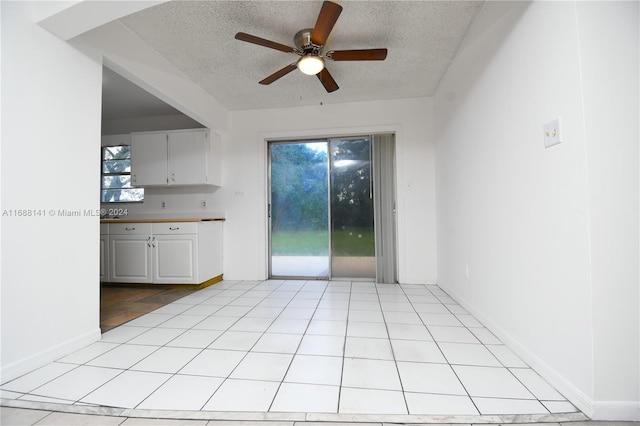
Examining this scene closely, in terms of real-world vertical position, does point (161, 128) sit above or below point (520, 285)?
above

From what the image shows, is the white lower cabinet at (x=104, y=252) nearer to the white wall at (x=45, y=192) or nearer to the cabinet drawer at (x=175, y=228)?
the cabinet drawer at (x=175, y=228)

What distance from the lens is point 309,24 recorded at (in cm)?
215

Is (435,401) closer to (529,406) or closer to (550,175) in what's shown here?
(529,406)

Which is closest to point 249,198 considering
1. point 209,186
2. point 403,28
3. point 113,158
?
point 209,186

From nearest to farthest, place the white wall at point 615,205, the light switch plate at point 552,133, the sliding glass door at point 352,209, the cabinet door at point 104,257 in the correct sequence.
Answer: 1. the white wall at point 615,205
2. the light switch plate at point 552,133
3. the cabinet door at point 104,257
4. the sliding glass door at point 352,209

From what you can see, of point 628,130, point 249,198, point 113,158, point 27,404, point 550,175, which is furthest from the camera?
point 113,158

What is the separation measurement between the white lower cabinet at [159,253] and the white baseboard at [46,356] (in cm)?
143

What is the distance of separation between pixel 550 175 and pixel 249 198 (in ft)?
11.1

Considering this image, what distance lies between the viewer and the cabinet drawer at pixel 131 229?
342 centimetres

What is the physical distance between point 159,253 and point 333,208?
2400 mm

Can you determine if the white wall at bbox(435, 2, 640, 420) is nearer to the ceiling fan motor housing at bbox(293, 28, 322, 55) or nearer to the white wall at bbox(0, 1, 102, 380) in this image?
the ceiling fan motor housing at bbox(293, 28, 322, 55)

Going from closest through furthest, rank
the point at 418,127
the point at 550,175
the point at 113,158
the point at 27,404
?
1. the point at 27,404
2. the point at 550,175
3. the point at 418,127
4. the point at 113,158

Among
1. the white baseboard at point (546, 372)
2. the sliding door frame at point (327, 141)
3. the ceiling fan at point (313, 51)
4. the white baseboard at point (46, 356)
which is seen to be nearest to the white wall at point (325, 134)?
the sliding door frame at point (327, 141)

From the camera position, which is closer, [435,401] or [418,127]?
[435,401]
